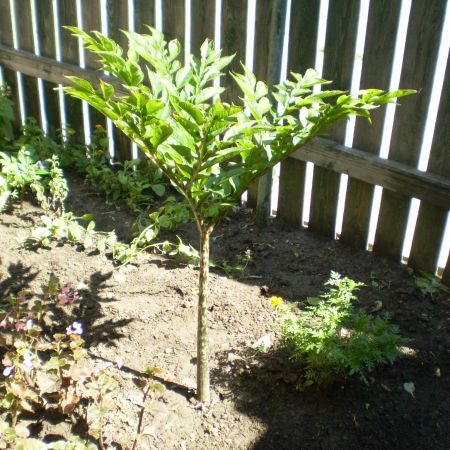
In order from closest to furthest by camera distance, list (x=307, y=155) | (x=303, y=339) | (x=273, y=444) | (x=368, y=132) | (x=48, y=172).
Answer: (x=273, y=444) → (x=303, y=339) → (x=368, y=132) → (x=307, y=155) → (x=48, y=172)

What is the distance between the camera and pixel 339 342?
2834mm

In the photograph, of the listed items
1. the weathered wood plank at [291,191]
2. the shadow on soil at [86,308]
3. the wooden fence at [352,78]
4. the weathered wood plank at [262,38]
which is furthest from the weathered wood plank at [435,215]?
the shadow on soil at [86,308]

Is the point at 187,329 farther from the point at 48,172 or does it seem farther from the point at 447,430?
the point at 48,172

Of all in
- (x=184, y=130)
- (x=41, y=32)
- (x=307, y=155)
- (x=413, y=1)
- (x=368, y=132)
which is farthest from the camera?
(x=41, y=32)

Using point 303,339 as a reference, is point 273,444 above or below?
below

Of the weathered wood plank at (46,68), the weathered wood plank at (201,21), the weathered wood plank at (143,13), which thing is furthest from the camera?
the weathered wood plank at (46,68)

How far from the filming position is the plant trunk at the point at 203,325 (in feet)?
8.26

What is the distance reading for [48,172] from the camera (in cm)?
446

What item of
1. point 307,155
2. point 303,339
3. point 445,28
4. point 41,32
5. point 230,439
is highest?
point 445,28

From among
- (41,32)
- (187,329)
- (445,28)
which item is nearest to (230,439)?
(187,329)

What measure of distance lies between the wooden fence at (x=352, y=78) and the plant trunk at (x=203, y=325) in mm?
1489

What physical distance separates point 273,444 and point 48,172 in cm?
261

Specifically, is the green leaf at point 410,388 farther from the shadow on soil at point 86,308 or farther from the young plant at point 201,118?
the shadow on soil at point 86,308

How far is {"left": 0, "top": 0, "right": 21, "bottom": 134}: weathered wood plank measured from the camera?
5.16 meters
